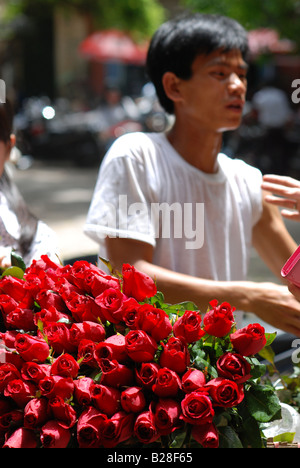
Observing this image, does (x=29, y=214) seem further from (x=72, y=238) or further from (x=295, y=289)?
(x=72, y=238)

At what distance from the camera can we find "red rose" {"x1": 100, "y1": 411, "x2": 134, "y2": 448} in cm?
96

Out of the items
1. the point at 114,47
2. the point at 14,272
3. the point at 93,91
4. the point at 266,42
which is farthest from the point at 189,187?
the point at 93,91

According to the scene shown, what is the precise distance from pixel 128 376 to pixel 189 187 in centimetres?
93

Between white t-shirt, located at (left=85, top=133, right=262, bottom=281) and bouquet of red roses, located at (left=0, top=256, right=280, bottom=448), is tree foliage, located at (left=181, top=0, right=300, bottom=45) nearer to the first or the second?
white t-shirt, located at (left=85, top=133, right=262, bottom=281)

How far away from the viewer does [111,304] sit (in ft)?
3.46

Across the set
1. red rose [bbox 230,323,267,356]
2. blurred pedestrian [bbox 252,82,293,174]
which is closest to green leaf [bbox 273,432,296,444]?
red rose [bbox 230,323,267,356]

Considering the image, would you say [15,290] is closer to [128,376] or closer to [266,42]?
[128,376]

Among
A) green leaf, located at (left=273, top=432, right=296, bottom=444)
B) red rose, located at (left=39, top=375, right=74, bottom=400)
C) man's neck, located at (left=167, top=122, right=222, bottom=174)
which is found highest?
man's neck, located at (left=167, top=122, right=222, bottom=174)

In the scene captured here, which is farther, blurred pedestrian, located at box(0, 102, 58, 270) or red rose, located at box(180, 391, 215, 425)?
blurred pedestrian, located at box(0, 102, 58, 270)

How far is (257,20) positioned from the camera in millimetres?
7898

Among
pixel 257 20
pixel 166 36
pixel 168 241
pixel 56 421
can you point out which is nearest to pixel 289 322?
pixel 168 241

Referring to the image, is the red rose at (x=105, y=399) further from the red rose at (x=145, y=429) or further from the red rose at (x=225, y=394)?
the red rose at (x=225, y=394)

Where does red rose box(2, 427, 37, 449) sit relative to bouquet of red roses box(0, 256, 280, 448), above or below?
below

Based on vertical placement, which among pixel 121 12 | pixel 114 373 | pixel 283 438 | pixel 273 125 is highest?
pixel 121 12
